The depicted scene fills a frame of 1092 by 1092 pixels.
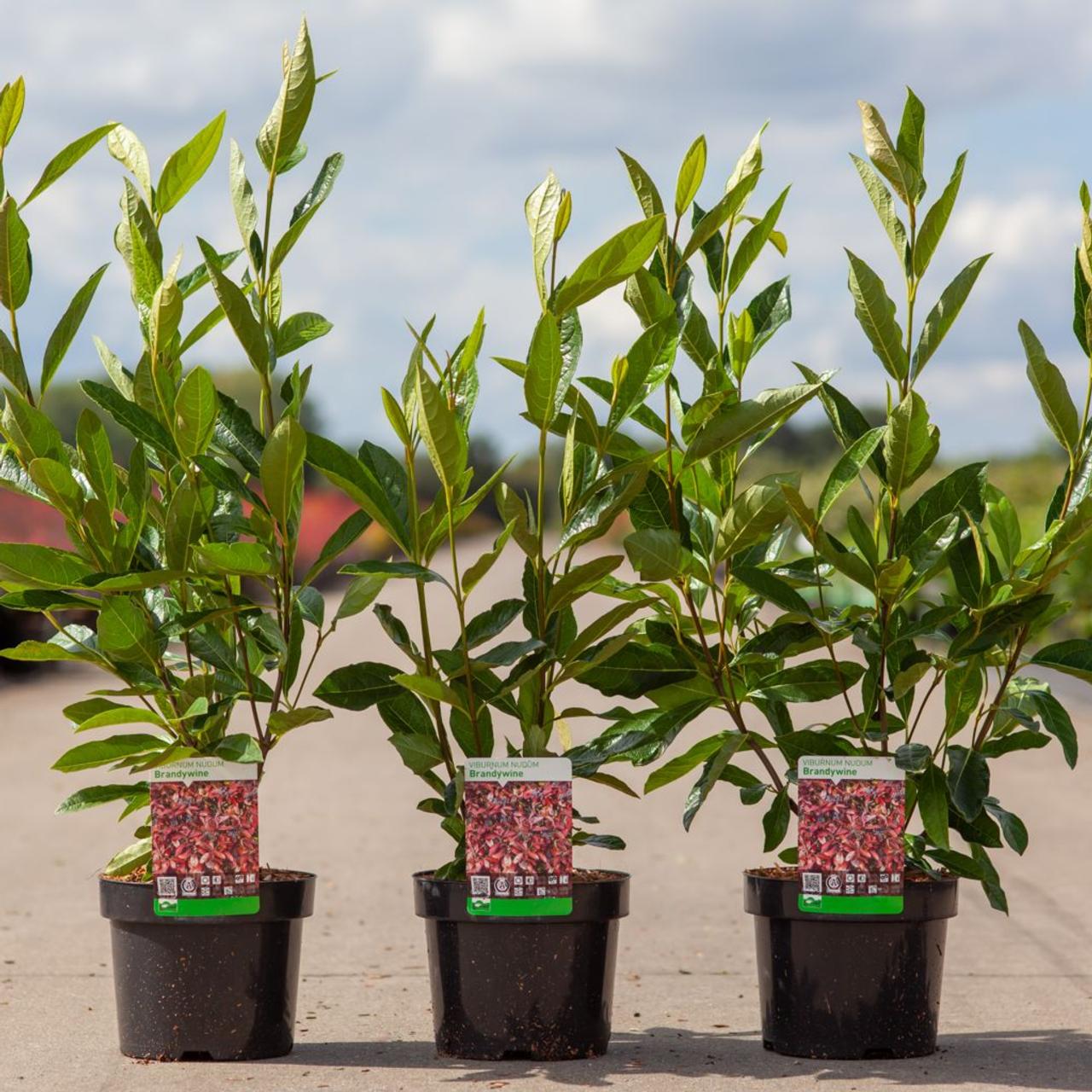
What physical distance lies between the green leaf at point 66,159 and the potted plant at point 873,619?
100 centimetres

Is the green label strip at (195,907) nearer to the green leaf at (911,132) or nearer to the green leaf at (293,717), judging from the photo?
the green leaf at (293,717)

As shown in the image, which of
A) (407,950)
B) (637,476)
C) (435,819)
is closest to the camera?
(637,476)

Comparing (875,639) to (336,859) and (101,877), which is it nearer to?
(101,877)

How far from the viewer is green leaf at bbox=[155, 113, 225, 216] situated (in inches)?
114

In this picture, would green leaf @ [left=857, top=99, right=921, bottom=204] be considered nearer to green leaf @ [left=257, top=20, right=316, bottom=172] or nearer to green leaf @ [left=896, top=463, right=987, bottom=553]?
green leaf @ [left=896, top=463, right=987, bottom=553]

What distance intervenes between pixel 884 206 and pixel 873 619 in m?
0.74

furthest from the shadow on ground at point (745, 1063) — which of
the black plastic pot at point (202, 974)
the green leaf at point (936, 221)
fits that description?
the green leaf at point (936, 221)

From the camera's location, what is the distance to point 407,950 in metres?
4.05

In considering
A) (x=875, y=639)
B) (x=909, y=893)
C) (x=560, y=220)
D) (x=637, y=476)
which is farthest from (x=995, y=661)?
(x=560, y=220)

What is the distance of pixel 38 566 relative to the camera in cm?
265

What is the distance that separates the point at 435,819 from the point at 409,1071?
11.6 ft

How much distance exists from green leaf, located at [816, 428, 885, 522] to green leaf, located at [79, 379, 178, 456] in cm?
111

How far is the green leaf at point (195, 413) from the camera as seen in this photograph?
8.46 ft

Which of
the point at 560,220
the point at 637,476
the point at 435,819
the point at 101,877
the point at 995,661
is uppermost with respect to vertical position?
the point at 560,220
